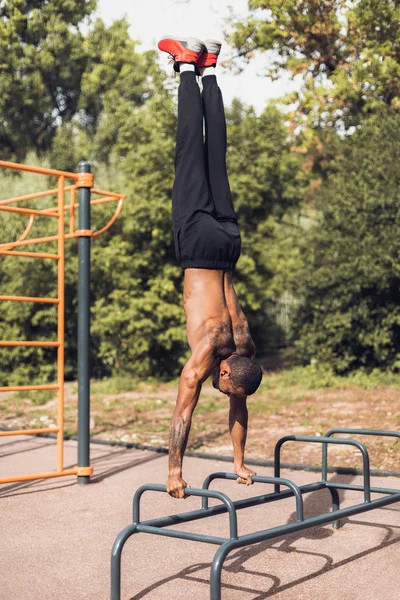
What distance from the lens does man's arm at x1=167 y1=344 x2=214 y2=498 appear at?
3.53 metres

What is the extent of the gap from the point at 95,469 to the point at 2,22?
22353mm

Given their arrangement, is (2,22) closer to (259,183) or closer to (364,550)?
(259,183)

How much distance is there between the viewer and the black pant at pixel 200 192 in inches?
150

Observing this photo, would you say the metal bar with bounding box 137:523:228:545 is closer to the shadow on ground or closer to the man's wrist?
the man's wrist

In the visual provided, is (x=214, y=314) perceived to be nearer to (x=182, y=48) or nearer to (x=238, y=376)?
(x=238, y=376)

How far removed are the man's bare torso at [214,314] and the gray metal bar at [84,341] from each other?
2542 mm

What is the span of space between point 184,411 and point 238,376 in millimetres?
301

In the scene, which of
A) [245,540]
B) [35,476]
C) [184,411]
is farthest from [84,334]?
[245,540]

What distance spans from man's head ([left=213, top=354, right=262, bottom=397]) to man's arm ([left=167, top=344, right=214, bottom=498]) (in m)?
0.09

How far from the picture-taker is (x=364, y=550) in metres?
4.38

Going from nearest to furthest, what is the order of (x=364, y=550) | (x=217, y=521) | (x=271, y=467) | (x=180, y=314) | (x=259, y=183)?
(x=364, y=550)
(x=217, y=521)
(x=271, y=467)
(x=180, y=314)
(x=259, y=183)

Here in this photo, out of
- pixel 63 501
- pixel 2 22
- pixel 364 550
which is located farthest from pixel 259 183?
pixel 2 22

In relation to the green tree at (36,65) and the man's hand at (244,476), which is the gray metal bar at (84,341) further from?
the green tree at (36,65)

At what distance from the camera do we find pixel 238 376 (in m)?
3.65
